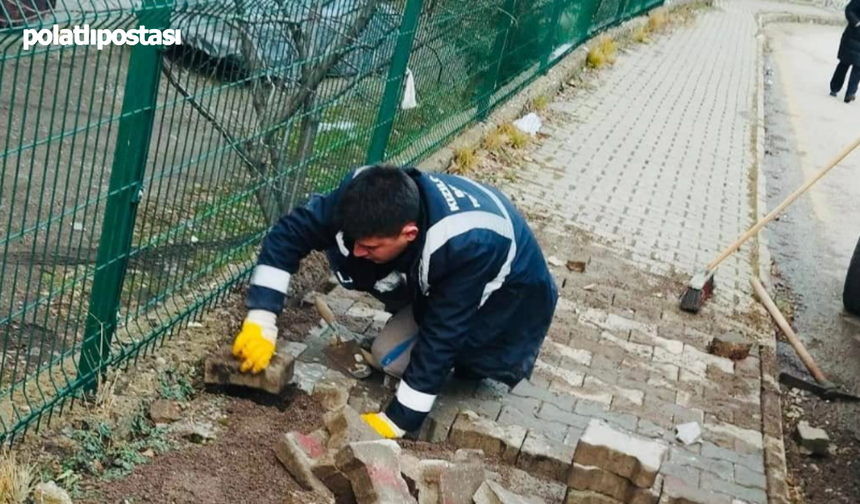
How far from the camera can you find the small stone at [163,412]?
384 cm

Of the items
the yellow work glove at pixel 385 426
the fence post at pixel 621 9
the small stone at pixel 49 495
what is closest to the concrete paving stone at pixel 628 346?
the yellow work glove at pixel 385 426

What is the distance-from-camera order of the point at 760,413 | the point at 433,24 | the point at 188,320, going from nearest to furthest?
the point at 188,320
the point at 760,413
the point at 433,24

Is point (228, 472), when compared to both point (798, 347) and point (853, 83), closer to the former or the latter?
point (798, 347)

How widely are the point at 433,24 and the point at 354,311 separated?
231cm

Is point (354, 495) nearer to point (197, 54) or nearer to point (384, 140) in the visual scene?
point (197, 54)

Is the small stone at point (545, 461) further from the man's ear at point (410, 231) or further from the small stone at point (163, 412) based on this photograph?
the small stone at point (163, 412)

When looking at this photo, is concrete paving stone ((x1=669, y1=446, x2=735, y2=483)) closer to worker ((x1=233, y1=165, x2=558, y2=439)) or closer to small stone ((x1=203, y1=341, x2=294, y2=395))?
worker ((x1=233, y1=165, x2=558, y2=439))

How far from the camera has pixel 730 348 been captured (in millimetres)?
5816

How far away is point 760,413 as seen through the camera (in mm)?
5227

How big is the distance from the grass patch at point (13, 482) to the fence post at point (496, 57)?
6328 mm

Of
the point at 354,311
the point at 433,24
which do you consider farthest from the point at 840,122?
the point at 354,311

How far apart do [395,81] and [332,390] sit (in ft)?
8.08

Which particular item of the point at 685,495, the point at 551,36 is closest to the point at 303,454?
the point at 685,495

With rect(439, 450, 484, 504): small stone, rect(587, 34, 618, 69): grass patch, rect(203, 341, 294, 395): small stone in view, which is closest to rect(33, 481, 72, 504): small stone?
rect(203, 341, 294, 395): small stone
